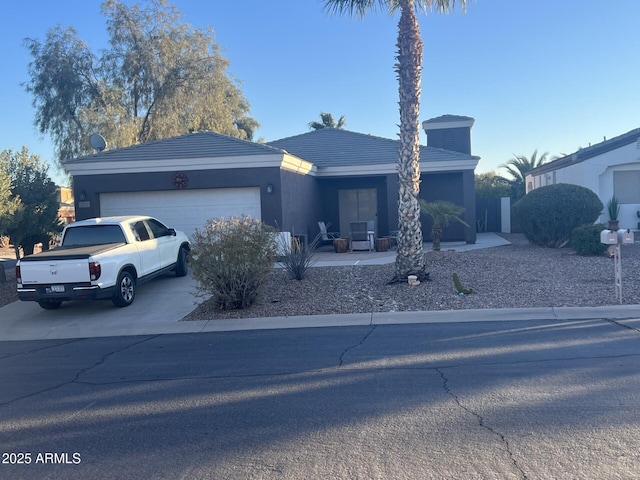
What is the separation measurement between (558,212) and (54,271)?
529 inches

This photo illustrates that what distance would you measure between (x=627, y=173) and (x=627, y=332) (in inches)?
637

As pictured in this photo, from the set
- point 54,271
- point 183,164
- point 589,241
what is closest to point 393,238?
point 589,241

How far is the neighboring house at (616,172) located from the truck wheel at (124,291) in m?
17.0

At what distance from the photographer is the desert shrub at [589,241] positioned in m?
15.0

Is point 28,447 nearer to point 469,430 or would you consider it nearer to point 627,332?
point 469,430

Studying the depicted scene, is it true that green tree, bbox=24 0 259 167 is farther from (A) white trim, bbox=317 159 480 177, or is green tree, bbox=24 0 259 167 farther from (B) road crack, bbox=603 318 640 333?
(B) road crack, bbox=603 318 640 333

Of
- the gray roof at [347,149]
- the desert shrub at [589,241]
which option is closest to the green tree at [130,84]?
the gray roof at [347,149]

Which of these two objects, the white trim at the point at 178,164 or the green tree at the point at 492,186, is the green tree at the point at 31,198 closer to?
the white trim at the point at 178,164

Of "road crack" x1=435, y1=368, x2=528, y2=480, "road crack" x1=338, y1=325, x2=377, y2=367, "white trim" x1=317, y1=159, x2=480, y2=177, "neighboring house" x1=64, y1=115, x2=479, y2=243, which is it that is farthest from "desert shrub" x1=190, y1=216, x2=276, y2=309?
"white trim" x1=317, y1=159, x2=480, y2=177

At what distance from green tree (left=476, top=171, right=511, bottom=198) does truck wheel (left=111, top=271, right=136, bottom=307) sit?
23.1 metres

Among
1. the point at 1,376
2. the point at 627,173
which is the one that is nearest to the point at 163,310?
the point at 1,376

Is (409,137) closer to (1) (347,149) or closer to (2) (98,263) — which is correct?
(2) (98,263)

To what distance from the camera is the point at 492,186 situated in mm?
34250

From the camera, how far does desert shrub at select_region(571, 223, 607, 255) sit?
14969 millimetres
